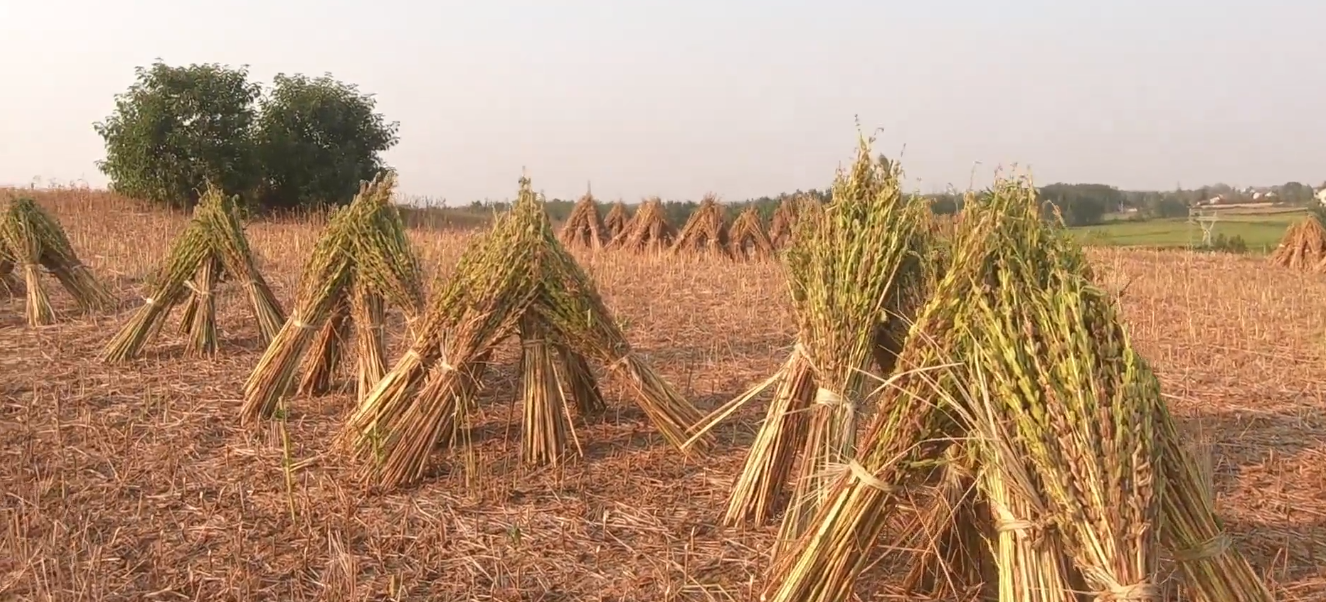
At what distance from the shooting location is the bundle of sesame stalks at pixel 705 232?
15111 millimetres

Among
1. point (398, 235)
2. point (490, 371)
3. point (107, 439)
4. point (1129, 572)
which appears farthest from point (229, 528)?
point (1129, 572)

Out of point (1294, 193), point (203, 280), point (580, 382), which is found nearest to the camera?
point (580, 382)

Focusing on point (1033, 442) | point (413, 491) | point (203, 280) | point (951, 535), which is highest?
point (203, 280)

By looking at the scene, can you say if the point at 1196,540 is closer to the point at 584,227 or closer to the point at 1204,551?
the point at 1204,551

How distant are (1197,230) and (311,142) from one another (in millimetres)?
18214

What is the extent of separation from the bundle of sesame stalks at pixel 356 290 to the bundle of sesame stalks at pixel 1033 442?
307 centimetres

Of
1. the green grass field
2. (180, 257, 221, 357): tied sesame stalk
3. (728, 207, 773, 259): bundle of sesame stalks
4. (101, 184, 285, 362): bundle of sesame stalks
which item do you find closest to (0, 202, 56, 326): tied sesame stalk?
(101, 184, 285, 362): bundle of sesame stalks

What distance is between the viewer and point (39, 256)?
7613 mm

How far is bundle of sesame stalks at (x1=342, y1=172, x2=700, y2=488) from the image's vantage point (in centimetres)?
418

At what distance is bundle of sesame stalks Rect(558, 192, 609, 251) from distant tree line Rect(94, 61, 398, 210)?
4.86 m

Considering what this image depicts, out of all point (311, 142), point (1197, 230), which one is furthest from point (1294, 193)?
point (311, 142)

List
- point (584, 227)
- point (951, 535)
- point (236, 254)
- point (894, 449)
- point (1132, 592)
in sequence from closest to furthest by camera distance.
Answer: point (1132, 592), point (894, 449), point (951, 535), point (236, 254), point (584, 227)

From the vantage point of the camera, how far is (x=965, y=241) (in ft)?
8.93

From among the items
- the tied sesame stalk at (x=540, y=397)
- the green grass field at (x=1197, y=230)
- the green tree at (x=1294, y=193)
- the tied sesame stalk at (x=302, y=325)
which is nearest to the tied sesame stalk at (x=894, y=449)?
the tied sesame stalk at (x=540, y=397)
